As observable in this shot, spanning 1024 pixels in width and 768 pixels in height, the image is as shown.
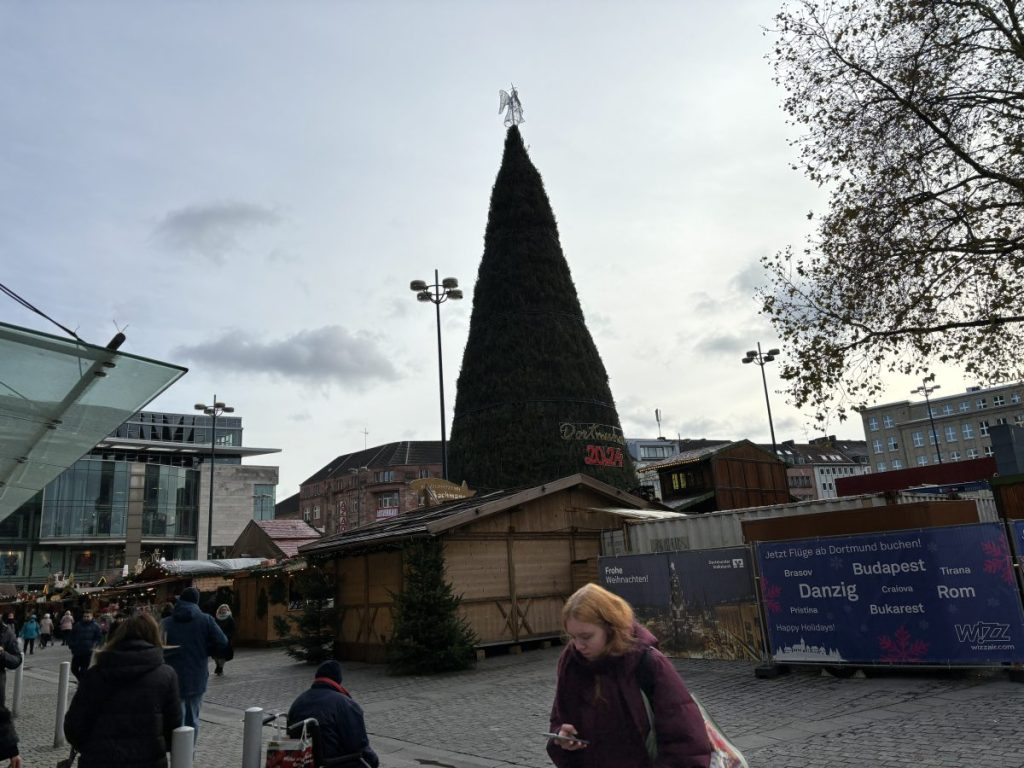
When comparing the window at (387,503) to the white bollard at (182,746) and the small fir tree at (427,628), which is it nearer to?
the small fir tree at (427,628)

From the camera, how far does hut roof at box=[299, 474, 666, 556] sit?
52.5ft

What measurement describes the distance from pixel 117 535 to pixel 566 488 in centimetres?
7257

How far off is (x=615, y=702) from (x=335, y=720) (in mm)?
2559

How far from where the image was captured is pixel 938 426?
351ft

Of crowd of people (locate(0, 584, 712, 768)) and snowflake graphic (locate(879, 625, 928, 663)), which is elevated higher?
crowd of people (locate(0, 584, 712, 768))

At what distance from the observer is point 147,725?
4.53 m

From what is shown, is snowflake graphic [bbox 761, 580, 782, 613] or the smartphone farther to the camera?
snowflake graphic [bbox 761, 580, 782, 613]

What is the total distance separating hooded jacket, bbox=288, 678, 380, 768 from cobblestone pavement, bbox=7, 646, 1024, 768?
2830 mm

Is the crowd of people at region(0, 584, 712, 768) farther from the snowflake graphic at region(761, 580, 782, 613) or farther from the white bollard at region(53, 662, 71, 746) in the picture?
the snowflake graphic at region(761, 580, 782, 613)

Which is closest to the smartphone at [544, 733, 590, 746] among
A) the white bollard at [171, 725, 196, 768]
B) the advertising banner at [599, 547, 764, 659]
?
the white bollard at [171, 725, 196, 768]

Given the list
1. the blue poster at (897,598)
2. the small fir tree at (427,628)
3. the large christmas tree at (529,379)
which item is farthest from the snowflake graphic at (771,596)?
the large christmas tree at (529,379)

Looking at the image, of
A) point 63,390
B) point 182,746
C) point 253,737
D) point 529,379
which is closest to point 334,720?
point 253,737

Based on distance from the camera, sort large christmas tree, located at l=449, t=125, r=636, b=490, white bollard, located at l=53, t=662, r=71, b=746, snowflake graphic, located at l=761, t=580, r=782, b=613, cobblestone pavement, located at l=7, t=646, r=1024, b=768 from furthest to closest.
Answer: large christmas tree, located at l=449, t=125, r=636, b=490, snowflake graphic, located at l=761, t=580, r=782, b=613, white bollard, located at l=53, t=662, r=71, b=746, cobblestone pavement, located at l=7, t=646, r=1024, b=768

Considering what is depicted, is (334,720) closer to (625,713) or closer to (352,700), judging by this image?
(352,700)
